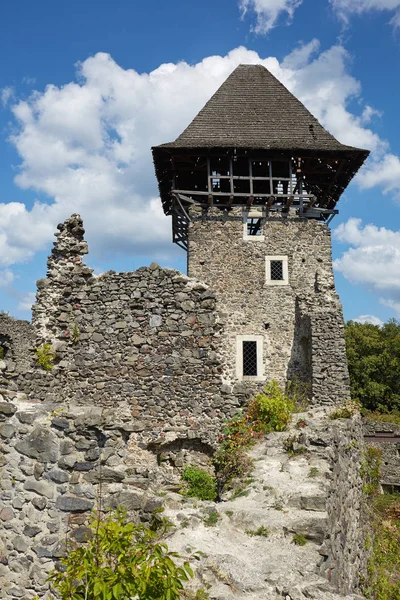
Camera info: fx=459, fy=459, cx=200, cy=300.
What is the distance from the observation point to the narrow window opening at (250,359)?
15.7 metres

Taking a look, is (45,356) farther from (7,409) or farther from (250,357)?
(250,357)

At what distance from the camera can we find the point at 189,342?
7.16 metres

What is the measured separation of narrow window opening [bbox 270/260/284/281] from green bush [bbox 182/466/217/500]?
10.7 m

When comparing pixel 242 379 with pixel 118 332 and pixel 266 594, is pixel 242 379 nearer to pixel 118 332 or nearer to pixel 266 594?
pixel 118 332

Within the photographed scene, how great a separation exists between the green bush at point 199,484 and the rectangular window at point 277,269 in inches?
416

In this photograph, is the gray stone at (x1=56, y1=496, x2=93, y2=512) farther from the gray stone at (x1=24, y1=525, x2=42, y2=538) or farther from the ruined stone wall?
the ruined stone wall

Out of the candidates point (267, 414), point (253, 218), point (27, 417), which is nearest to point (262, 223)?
point (253, 218)

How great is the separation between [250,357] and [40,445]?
485 inches

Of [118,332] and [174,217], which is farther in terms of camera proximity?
[174,217]

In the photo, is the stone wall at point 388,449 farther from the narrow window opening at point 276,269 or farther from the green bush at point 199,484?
the green bush at point 199,484

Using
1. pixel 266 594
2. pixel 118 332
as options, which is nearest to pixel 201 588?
→ pixel 266 594

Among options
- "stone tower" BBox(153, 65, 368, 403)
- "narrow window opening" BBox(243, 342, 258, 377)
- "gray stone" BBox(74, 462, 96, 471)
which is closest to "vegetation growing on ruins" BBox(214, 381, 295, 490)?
"gray stone" BBox(74, 462, 96, 471)

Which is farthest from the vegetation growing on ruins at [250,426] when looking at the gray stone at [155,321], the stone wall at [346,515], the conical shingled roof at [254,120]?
the conical shingled roof at [254,120]

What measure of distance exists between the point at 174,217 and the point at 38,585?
1680 centimetres
